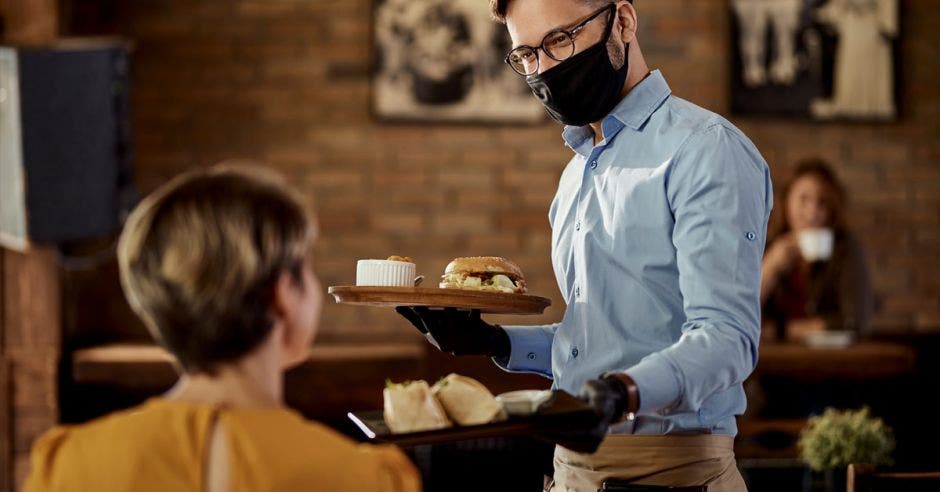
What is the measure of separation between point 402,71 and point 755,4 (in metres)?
1.89

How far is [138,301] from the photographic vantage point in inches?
54.6

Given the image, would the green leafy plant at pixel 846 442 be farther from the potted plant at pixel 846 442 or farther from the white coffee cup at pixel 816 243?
the white coffee cup at pixel 816 243

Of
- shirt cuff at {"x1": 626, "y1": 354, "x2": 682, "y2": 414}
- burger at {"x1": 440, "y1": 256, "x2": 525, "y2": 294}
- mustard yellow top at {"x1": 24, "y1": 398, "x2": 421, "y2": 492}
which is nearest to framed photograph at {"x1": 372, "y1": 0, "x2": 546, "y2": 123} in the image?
burger at {"x1": 440, "y1": 256, "x2": 525, "y2": 294}

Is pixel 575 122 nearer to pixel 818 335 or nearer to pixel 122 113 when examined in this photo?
pixel 818 335

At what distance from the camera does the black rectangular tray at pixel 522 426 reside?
1587 millimetres

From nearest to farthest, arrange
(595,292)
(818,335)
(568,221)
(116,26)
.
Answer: (595,292) < (568,221) < (818,335) < (116,26)

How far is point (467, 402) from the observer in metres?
1.80

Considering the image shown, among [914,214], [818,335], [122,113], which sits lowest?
[818,335]

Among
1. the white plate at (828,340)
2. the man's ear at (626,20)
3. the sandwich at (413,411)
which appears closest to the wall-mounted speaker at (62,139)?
the white plate at (828,340)

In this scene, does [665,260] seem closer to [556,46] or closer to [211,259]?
[556,46]

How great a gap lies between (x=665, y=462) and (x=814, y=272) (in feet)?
11.6

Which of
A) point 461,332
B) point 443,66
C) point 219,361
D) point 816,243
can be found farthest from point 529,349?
point 443,66

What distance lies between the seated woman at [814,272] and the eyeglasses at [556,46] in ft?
10.6

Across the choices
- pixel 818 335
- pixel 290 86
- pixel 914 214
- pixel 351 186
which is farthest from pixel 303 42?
pixel 914 214
